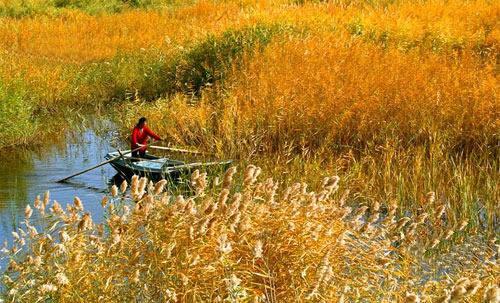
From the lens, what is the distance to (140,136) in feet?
40.3

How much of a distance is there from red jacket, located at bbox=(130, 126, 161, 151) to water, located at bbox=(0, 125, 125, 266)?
2.17ft

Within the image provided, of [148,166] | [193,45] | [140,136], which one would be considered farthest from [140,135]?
[193,45]

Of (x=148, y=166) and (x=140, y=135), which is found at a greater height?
(x=140, y=135)

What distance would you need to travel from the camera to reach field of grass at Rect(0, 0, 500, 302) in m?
4.36

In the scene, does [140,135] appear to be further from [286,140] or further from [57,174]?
[286,140]

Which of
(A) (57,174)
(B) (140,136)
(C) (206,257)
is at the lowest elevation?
(A) (57,174)

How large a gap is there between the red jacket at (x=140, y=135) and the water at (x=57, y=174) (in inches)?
26.1

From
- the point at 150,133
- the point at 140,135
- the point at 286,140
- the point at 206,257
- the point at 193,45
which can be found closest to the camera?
the point at 206,257

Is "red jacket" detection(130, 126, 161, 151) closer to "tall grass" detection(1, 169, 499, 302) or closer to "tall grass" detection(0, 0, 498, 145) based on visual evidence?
"tall grass" detection(0, 0, 498, 145)

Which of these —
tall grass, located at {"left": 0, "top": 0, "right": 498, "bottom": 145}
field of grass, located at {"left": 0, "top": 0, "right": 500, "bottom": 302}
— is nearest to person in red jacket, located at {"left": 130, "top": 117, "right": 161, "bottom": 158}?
field of grass, located at {"left": 0, "top": 0, "right": 500, "bottom": 302}

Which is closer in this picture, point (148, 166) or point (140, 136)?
point (148, 166)

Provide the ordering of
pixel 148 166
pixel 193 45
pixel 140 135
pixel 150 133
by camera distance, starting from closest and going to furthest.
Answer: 1. pixel 148 166
2. pixel 150 133
3. pixel 140 135
4. pixel 193 45

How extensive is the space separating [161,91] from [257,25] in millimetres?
2518

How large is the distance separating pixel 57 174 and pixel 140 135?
1.37m
